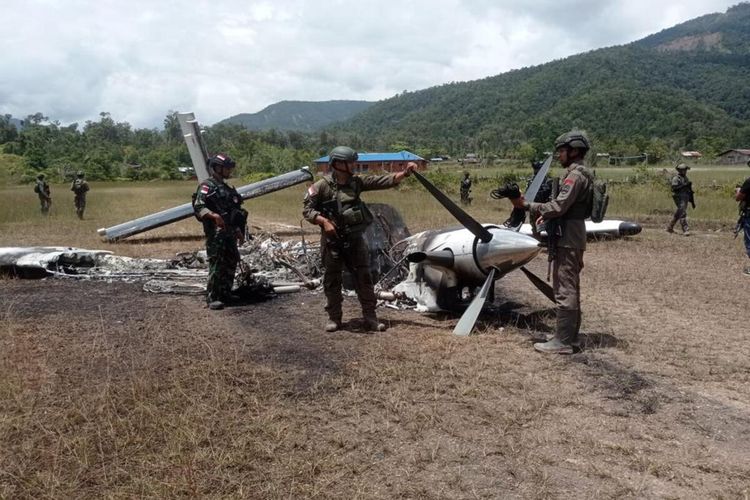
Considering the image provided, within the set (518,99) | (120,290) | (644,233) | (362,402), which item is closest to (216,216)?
(120,290)

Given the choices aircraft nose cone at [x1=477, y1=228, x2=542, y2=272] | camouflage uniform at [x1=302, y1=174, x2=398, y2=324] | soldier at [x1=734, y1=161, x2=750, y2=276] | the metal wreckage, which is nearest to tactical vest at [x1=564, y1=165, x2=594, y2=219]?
the metal wreckage

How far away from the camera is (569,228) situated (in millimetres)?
5590

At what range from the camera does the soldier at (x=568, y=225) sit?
550 cm

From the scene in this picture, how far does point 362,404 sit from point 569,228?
8.97ft

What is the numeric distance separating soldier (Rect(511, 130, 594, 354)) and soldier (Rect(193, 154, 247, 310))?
3.70m

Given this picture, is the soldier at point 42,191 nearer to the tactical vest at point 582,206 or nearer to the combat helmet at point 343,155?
the combat helmet at point 343,155

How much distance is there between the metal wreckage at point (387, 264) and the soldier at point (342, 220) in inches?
27.9

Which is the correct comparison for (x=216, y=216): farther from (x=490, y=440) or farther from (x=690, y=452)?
(x=690, y=452)

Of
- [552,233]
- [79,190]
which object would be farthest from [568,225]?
[79,190]

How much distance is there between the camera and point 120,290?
8.57 m

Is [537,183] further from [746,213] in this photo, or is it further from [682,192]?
[682,192]

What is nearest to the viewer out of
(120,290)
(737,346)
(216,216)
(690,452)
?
(690,452)

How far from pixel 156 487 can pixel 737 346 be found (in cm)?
594

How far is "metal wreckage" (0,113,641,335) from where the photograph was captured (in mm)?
6629
